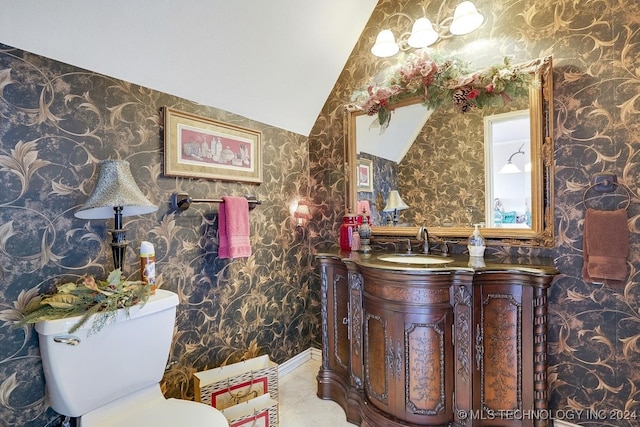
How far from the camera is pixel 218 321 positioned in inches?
77.9

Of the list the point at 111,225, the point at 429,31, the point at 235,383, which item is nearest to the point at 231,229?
the point at 111,225

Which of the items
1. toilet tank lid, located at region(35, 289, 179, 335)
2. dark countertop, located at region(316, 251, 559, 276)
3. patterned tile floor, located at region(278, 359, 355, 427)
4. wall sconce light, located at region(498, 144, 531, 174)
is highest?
wall sconce light, located at region(498, 144, 531, 174)

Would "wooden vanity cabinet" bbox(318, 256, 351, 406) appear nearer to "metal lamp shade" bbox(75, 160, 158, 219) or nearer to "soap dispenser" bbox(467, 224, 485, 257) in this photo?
"soap dispenser" bbox(467, 224, 485, 257)

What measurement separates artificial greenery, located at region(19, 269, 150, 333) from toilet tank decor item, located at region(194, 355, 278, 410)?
68cm

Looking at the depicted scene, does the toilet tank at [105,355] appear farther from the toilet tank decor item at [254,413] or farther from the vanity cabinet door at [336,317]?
the vanity cabinet door at [336,317]

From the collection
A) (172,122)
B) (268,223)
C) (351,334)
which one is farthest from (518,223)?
(172,122)

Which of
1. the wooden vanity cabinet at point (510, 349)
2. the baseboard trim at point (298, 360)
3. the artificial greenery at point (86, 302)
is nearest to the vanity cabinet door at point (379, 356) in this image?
the wooden vanity cabinet at point (510, 349)

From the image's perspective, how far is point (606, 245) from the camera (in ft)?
5.02

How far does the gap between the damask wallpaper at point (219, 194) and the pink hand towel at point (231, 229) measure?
0.27 ft

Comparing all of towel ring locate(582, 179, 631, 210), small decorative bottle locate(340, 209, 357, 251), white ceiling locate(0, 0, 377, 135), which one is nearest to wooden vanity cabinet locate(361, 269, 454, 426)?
small decorative bottle locate(340, 209, 357, 251)

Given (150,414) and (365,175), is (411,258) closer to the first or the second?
(365,175)

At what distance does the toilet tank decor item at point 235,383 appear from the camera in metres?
1.71

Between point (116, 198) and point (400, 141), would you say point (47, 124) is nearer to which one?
point (116, 198)

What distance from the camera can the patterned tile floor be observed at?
1.90 meters
